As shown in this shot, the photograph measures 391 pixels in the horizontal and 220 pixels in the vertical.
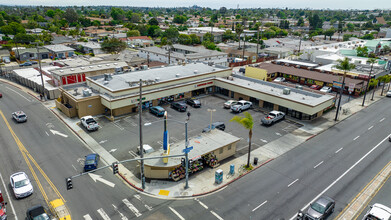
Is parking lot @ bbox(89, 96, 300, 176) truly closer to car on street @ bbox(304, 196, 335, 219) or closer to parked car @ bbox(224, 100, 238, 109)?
parked car @ bbox(224, 100, 238, 109)

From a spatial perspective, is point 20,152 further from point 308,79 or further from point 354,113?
point 308,79

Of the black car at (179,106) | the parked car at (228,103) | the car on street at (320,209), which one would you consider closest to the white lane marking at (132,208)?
the car on street at (320,209)

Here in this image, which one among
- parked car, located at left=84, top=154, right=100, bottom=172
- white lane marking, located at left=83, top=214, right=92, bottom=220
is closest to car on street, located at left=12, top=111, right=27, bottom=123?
parked car, located at left=84, top=154, right=100, bottom=172

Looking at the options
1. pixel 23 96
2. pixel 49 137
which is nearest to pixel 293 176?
pixel 49 137

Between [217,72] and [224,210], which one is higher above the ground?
[217,72]

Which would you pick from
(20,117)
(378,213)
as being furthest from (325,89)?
(20,117)

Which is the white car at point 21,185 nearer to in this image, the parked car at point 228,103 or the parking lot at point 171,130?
the parking lot at point 171,130

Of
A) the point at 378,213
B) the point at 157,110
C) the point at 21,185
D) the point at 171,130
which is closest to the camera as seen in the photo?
the point at 378,213

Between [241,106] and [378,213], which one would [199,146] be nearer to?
[378,213]
